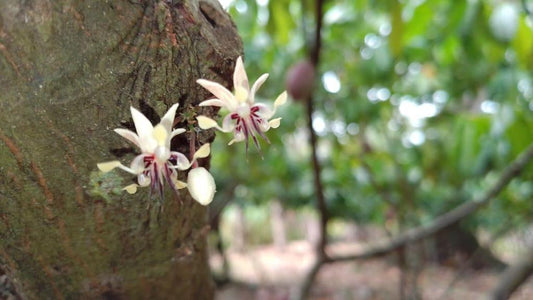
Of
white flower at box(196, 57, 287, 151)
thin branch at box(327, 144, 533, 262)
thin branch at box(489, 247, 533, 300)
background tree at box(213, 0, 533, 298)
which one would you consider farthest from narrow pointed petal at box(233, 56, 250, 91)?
thin branch at box(327, 144, 533, 262)

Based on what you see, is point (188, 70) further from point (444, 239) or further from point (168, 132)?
point (444, 239)

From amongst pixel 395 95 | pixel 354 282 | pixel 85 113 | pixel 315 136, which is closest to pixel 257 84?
pixel 85 113

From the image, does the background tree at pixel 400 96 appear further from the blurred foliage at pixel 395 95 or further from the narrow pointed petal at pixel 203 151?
the narrow pointed petal at pixel 203 151

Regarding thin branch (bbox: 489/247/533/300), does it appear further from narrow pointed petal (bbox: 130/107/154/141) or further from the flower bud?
narrow pointed petal (bbox: 130/107/154/141)

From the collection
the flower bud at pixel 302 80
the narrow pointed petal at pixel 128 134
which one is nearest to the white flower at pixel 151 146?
the narrow pointed petal at pixel 128 134

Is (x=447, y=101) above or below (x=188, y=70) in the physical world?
above

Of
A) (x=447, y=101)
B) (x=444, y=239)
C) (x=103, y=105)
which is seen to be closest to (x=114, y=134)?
(x=103, y=105)
